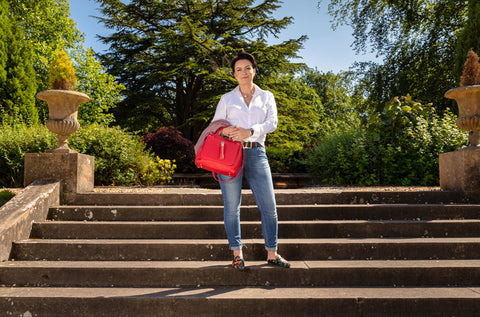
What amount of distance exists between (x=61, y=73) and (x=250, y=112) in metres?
3.12

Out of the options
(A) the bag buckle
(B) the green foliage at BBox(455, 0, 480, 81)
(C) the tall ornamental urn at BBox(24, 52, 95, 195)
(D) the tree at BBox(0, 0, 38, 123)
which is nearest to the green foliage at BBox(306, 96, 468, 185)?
(B) the green foliage at BBox(455, 0, 480, 81)

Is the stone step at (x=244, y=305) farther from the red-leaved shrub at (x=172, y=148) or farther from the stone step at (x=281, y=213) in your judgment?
the red-leaved shrub at (x=172, y=148)

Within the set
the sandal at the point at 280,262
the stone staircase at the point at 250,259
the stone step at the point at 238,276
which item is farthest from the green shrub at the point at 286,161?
the sandal at the point at 280,262

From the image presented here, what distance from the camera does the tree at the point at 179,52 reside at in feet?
46.2

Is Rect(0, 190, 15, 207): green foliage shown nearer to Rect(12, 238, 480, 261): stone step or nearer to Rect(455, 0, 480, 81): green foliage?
Rect(12, 238, 480, 261): stone step

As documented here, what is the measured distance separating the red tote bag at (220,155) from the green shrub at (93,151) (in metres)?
3.97

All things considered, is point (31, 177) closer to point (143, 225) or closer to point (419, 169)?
point (143, 225)

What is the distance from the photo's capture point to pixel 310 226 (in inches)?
148

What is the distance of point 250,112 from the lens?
9.31 feet

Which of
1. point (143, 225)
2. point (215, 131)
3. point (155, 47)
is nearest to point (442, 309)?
point (215, 131)

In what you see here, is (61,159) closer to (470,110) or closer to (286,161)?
(470,110)

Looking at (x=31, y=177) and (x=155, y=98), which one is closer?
(x=31, y=177)

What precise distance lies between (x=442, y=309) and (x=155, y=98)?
14.6 metres

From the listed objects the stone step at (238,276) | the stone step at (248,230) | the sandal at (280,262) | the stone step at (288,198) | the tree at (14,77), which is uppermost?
the tree at (14,77)
